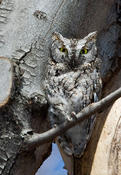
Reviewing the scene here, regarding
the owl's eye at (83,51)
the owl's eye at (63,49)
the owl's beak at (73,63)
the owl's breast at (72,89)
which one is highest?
the owl's eye at (63,49)

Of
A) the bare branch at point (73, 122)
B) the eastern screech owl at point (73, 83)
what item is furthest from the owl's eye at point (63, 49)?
the bare branch at point (73, 122)

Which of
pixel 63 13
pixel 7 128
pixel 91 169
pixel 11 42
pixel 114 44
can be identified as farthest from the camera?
pixel 114 44

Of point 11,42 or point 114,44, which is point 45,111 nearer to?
point 11,42

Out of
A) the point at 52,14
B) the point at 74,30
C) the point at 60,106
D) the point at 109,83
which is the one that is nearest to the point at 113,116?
the point at 109,83

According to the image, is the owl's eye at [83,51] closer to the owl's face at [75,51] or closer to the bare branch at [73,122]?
the owl's face at [75,51]

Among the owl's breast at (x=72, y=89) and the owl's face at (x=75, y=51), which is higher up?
the owl's face at (x=75, y=51)

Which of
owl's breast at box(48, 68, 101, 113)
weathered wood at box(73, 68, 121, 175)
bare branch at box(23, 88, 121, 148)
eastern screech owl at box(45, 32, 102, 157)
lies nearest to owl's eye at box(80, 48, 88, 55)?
eastern screech owl at box(45, 32, 102, 157)

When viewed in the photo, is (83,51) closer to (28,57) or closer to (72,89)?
(72,89)
